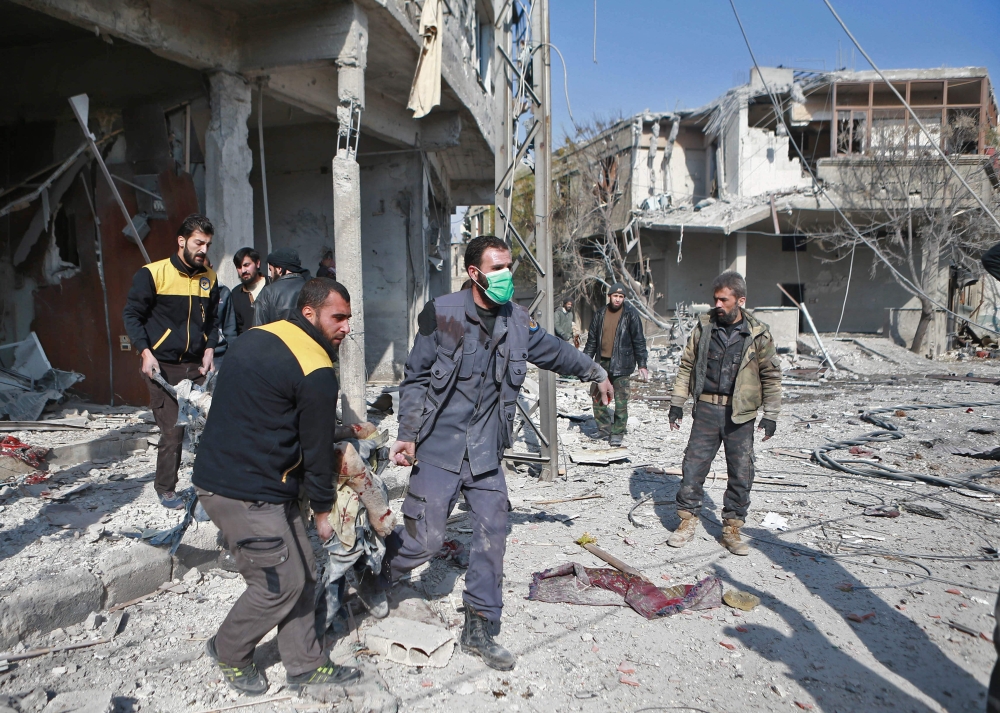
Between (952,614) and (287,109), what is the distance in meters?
9.47

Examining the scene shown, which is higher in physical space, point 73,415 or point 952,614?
point 73,415

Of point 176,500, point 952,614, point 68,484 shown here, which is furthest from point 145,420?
point 952,614

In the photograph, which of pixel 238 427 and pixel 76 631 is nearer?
pixel 238 427

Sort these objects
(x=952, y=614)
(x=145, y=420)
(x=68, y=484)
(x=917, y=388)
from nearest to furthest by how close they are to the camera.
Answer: (x=952, y=614)
(x=68, y=484)
(x=145, y=420)
(x=917, y=388)

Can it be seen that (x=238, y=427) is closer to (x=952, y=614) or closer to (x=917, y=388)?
(x=952, y=614)

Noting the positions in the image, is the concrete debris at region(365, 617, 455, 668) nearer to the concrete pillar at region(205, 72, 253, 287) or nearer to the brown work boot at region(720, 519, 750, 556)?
the brown work boot at region(720, 519, 750, 556)

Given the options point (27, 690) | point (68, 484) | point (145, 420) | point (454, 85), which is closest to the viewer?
point (27, 690)

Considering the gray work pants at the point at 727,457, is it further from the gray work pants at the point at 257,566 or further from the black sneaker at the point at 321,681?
the gray work pants at the point at 257,566

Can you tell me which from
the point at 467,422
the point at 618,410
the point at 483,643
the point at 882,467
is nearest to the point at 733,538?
the point at 483,643

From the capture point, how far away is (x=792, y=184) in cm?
2230

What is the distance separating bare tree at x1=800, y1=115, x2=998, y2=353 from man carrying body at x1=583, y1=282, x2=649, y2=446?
13039 millimetres

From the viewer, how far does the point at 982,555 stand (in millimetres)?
4309

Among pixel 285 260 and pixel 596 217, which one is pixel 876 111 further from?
pixel 285 260

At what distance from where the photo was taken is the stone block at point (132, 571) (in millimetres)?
3311
